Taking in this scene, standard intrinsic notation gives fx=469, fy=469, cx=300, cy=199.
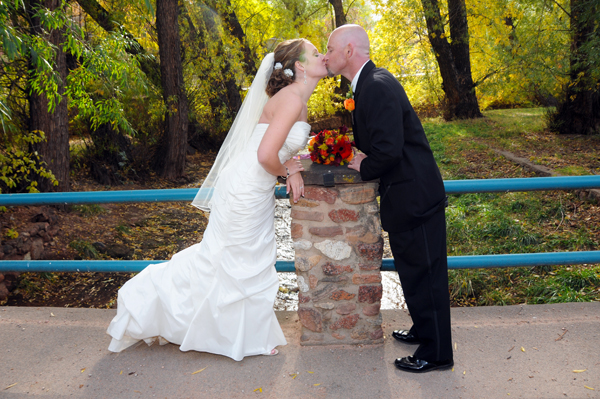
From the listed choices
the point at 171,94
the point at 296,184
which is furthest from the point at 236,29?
the point at 296,184

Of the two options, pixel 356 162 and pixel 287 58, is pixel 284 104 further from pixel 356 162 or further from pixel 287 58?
pixel 356 162

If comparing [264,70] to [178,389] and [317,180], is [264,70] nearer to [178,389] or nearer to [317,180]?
[317,180]

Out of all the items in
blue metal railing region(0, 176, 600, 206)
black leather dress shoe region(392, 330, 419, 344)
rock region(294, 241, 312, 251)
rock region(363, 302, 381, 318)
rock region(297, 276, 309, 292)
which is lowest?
black leather dress shoe region(392, 330, 419, 344)

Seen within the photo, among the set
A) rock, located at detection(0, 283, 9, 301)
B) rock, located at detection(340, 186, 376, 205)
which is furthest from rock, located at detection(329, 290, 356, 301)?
rock, located at detection(0, 283, 9, 301)

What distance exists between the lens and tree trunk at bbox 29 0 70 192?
745 cm

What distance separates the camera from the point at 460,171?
966 cm

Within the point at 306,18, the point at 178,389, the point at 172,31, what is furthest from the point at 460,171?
the point at 306,18

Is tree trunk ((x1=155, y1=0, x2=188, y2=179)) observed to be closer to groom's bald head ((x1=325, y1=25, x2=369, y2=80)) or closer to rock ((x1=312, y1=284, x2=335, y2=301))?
groom's bald head ((x1=325, y1=25, x2=369, y2=80))

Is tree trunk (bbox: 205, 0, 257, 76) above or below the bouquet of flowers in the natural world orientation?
above

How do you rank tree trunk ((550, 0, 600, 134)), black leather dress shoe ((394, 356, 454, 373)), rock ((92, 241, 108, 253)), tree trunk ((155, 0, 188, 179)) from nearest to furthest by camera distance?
black leather dress shoe ((394, 356, 454, 373)) < rock ((92, 241, 108, 253)) < tree trunk ((550, 0, 600, 134)) < tree trunk ((155, 0, 188, 179))

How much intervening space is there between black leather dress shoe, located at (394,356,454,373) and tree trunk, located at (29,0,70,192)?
22.2ft

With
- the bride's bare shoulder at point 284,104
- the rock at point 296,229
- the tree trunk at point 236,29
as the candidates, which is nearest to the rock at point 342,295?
the rock at point 296,229

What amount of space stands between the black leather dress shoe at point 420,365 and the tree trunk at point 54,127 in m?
6.76

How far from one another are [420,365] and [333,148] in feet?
4.77
